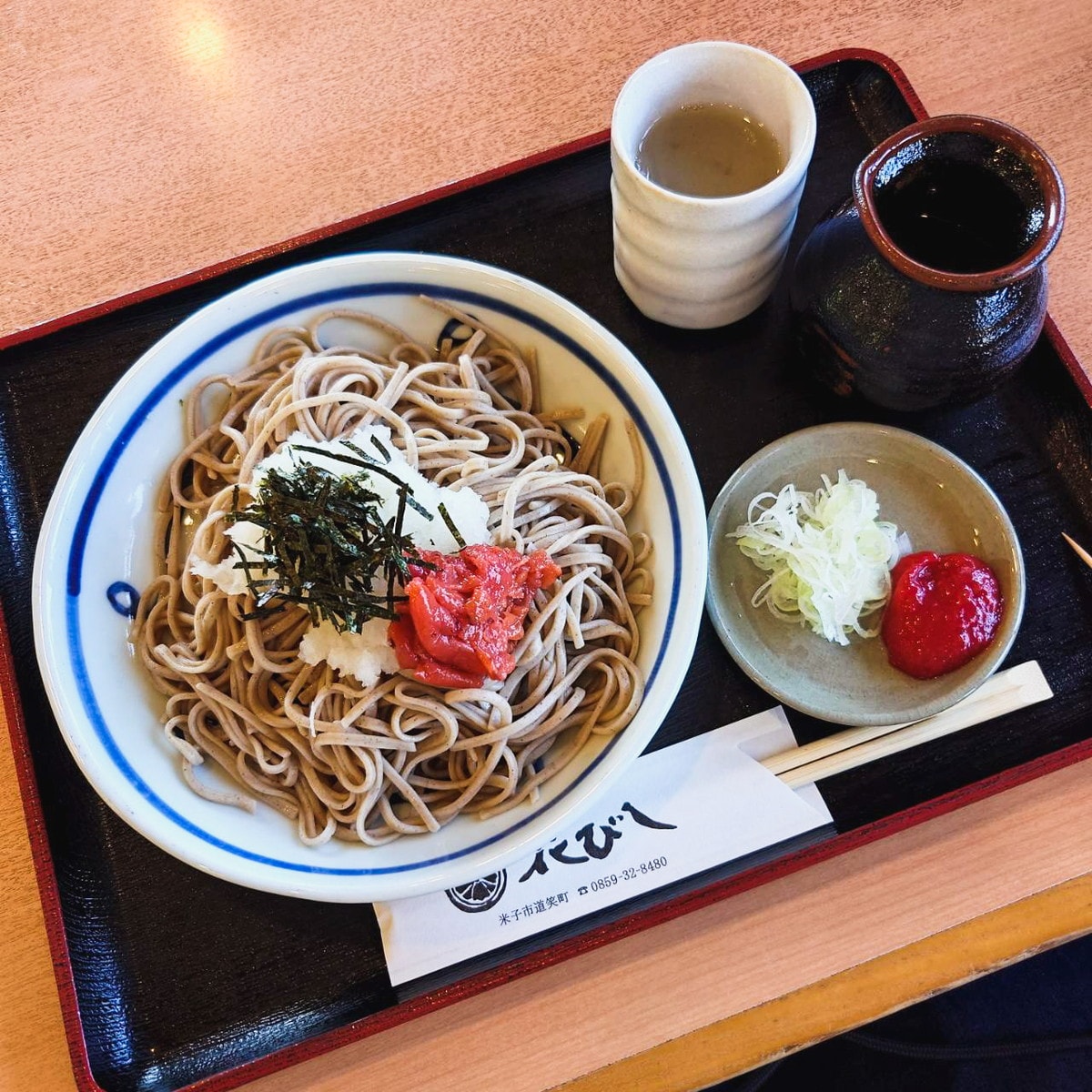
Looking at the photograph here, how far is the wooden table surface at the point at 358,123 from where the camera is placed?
169 cm

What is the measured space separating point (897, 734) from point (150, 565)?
4.47 feet

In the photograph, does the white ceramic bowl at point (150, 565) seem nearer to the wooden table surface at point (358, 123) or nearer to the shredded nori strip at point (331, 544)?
the shredded nori strip at point (331, 544)

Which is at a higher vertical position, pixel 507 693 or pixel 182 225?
pixel 182 225

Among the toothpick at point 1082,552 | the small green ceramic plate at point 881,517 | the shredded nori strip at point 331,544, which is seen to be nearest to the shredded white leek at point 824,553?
the small green ceramic plate at point 881,517

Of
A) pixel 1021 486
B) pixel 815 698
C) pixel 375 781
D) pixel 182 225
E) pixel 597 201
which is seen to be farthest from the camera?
pixel 182 225

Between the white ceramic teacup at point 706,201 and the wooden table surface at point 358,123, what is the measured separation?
0.43 meters

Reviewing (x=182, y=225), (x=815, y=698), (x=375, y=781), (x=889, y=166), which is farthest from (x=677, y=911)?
(x=182, y=225)

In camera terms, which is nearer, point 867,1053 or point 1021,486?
point 1021,486

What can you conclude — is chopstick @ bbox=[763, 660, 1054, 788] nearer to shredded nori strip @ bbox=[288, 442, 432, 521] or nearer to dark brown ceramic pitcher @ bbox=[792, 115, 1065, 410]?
dark brown ceramic pitcher @ bbox=[792, 115, 1065, 410]

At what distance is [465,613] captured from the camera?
1.51 m

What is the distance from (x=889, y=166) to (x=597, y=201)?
61cm

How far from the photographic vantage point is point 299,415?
171 cm

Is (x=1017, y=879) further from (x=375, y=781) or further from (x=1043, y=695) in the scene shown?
(x=375, y=781)

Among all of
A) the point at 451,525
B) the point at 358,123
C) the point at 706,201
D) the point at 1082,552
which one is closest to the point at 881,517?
the point at 1082,552
